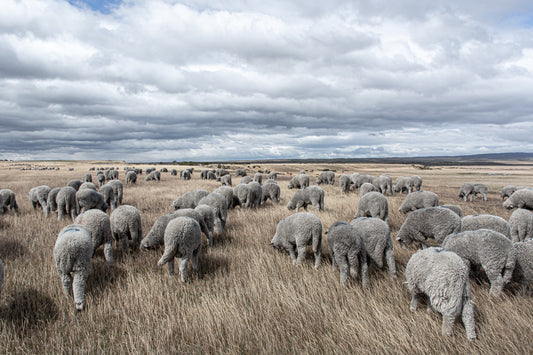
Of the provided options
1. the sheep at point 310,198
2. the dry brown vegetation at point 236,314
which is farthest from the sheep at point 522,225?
the sheep at point 310,198

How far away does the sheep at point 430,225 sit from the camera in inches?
281

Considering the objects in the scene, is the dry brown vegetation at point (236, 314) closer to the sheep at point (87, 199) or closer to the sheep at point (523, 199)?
the sheep at point (87, 199)

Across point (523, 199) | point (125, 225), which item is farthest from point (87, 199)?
point (523, 199)

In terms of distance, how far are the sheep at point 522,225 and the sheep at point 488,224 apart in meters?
1.36

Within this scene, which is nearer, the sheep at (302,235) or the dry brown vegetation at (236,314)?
the dry brown vegetation at (236,314)

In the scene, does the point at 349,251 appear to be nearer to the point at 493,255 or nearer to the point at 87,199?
the point at 493,255

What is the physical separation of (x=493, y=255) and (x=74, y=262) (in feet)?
26.5

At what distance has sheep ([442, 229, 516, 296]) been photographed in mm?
4859

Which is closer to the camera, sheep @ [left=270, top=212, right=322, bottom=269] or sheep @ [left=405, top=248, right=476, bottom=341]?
sheep @ [left=405, top=248, right=476, bottom=341]

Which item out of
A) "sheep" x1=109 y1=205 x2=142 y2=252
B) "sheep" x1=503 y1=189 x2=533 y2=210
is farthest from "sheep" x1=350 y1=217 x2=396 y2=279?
"sheep" x1=503 y1=189 x2=533 y2=210

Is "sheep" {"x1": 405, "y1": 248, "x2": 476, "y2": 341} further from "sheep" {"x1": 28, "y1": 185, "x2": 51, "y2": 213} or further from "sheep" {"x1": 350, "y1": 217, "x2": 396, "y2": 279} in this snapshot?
"sheep" {"x1": 28, "y1": 185, "x2": 51, "y2": 213}

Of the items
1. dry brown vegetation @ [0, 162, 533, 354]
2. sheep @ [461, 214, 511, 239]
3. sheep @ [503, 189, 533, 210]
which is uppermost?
sheep @ [461, 214, 511, 239]

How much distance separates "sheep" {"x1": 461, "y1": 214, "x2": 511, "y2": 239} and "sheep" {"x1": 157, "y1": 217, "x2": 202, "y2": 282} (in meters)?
7.19

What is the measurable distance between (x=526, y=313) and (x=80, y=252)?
817 cm
